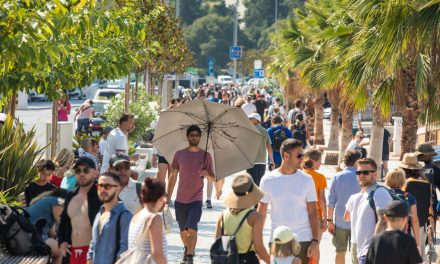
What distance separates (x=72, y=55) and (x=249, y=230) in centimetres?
523

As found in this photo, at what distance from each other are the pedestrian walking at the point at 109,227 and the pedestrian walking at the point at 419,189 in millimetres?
4148

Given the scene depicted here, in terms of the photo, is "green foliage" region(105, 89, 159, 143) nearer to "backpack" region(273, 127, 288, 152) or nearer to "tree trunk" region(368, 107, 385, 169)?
"tree trunk" region(368, 107, 385, 169)

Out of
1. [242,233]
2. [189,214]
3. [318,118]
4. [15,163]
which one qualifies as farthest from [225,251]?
[318,118]

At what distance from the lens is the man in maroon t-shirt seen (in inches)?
499

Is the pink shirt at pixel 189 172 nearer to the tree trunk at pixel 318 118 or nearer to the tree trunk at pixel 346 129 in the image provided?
the tree trunk at pixel 346 129

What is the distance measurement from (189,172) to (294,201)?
297cm

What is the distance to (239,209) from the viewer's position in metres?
Result: 8.89

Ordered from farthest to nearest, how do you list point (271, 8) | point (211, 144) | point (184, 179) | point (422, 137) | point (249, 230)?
point (271, 8), point (422, 137), point (211, 144), point (184, 179), point (249, 230)

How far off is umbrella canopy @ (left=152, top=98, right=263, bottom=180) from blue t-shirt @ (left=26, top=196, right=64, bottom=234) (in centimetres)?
383

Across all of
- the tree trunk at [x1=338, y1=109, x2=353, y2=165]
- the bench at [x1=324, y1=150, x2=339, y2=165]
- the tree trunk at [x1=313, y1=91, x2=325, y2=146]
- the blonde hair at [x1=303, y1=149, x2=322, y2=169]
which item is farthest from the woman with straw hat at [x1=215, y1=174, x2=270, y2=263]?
the tree trunk at [x1=313, y1=91, x2=325, y2=146]

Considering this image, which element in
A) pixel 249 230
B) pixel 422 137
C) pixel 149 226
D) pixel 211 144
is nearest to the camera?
pixel 149 226

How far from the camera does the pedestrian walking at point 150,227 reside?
26.7 ft

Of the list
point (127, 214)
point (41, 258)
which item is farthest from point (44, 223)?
point (127, 214)

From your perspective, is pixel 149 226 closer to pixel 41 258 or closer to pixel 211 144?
pixel 41 258
